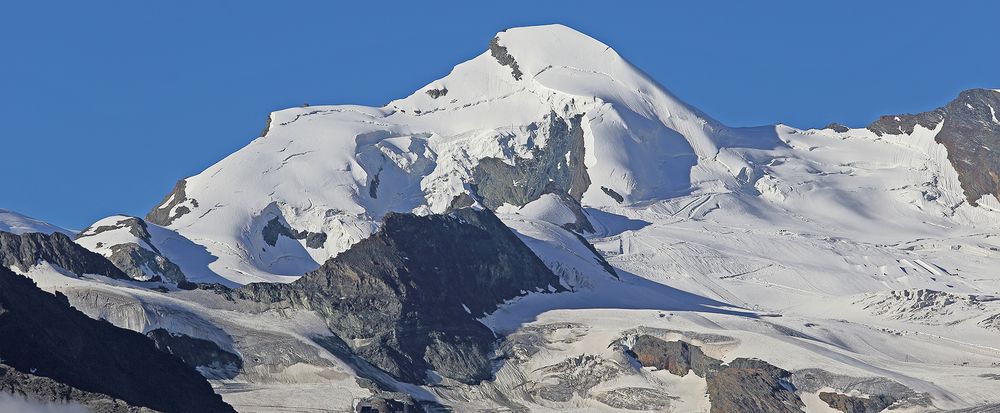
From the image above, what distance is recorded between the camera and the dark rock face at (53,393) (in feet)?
577

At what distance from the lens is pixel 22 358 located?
643ft

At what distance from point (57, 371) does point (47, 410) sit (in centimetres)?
3670

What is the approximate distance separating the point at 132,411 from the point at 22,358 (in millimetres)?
24000

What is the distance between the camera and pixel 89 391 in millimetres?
192000

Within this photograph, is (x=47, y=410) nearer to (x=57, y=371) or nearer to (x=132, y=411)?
(x=132, y=411)

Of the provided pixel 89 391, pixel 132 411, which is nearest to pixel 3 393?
pixel 132 411

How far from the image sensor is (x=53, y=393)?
595 feet

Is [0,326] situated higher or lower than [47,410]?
higher

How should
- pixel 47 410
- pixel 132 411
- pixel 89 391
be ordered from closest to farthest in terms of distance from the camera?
pixel 47 410 < pixel 132 411 < pixel 89 391

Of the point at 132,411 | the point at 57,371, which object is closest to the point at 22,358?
the point at 57,371

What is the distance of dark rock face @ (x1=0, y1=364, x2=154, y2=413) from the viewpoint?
175750 mm

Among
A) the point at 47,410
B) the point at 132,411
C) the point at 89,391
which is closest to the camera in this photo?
the point at 47,410

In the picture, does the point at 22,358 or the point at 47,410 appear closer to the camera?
the point at 47,410

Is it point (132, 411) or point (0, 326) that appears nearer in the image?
point (132, 411)
